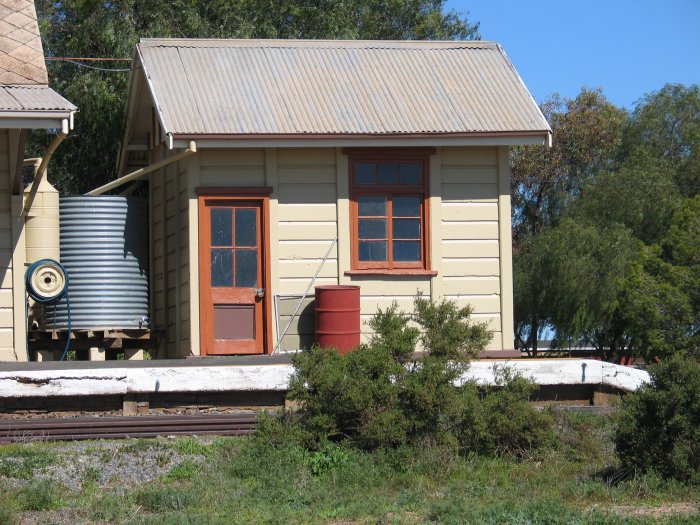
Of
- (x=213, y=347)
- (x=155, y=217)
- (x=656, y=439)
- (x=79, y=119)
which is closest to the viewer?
(x=656, y=439)

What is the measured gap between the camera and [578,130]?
3516cm

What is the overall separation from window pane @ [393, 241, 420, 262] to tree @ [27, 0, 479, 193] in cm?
873

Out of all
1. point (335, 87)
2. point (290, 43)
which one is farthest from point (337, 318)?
point (290, 43)

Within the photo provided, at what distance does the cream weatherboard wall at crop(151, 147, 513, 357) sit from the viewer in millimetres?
15461

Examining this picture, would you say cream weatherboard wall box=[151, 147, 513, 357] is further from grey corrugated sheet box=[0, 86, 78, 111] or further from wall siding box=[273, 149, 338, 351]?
grey corrugated sheet box=[0, 86, 78, 111]

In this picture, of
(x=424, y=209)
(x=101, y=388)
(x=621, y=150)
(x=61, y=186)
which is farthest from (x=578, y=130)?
(x=101, y=388)

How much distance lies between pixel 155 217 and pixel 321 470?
27.2 ft

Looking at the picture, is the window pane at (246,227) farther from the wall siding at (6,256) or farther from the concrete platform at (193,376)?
the wall siding at (6,256)

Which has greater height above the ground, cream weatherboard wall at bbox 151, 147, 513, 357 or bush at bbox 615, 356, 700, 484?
cream weatherboard wall at bbox 151, 147, 513, 357

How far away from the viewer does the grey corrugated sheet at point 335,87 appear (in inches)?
607

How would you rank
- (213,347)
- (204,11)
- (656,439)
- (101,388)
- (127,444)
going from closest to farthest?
(656,439), (127,444), (101,388), (213,347), (204,11)

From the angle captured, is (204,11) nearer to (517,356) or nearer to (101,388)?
(517,356)

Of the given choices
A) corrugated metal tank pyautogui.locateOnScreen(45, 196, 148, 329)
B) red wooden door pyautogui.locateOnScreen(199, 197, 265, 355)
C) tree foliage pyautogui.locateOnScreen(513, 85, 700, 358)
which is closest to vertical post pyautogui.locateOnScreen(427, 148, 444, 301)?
red wooden door pyautogui.locateOnScreen(199, 197, 265, 355)

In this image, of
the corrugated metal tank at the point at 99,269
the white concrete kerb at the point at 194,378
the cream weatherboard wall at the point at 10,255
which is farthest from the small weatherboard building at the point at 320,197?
the white concrete kerb at the point at 194,378
